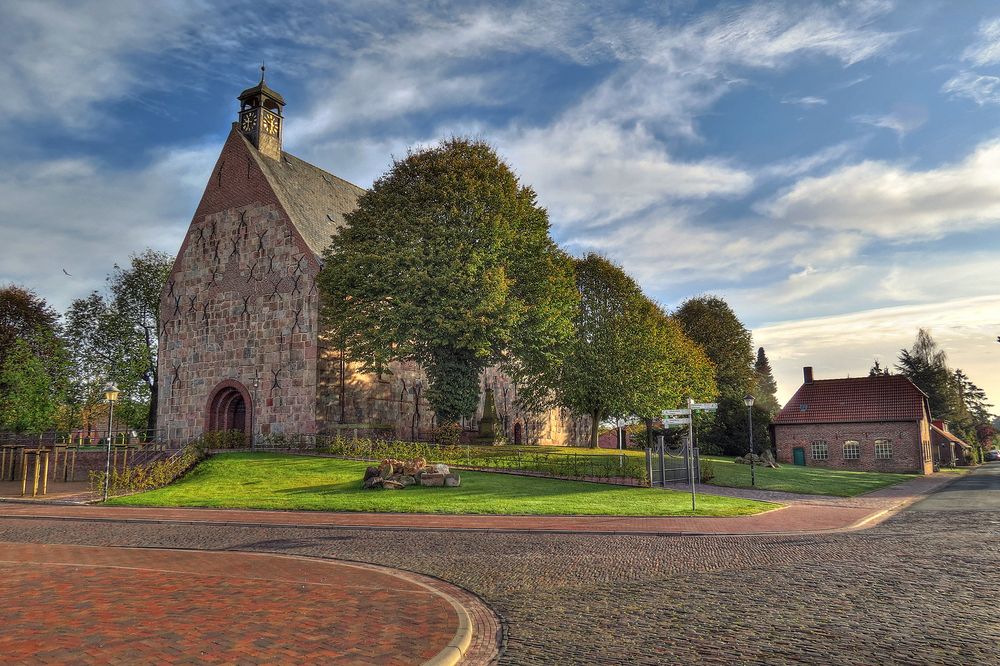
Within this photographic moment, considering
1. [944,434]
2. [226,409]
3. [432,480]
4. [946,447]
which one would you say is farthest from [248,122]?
[946,447]

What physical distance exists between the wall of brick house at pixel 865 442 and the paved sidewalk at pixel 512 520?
99.6 feet

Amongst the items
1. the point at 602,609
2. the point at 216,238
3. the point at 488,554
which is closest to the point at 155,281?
the point at 216,238

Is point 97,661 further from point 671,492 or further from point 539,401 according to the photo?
point 539,401

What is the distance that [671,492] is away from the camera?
2330 cm

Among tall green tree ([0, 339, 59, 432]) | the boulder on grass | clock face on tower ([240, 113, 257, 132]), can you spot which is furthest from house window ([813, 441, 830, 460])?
tall green tree ([0, 339, 59, 432])

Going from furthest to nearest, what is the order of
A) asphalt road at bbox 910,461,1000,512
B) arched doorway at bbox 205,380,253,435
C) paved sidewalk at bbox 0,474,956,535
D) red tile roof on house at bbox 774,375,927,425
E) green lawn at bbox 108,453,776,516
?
1. red tile roof on house at bbox 774,375,927,425
2. arched doorway at bbox 205,380,253,435
3. asphalt road at bbox 910,461,1000,512
4. green lawn at bbox 108,453,776,516
5. paved sidewalk at bbox 0,474,956,535

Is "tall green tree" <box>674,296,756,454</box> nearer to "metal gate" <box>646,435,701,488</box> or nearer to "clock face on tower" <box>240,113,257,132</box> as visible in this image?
"metal gate" <box>646,435,701,488</box>

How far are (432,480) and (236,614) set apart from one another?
15.1 meters

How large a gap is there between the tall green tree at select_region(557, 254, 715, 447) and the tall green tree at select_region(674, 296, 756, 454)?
10203mm

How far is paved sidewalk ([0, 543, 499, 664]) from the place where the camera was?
259 inches

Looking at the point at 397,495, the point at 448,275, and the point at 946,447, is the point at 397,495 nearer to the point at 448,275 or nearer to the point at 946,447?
the point at 448,275

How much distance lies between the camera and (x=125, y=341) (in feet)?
171

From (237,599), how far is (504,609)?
357 cm

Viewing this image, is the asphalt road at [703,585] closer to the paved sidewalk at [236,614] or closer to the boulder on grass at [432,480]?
the paved sidewalk at [236,614]
